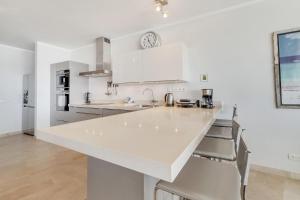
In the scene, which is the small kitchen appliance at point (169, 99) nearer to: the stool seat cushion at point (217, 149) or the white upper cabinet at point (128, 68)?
the white upper cabinet at point (128, 68)

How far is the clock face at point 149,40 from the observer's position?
312 centimetres

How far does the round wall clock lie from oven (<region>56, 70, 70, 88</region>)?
198 centimetres

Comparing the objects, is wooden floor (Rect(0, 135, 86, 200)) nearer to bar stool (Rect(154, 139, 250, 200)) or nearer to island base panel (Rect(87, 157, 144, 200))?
island base panel (Rect(87, 157, 144, 200))

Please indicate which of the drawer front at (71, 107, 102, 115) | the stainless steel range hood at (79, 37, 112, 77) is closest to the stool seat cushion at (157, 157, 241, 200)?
the drawer front at (71, 107, 102, 115)

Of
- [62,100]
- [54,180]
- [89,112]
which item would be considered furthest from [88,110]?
[54,180]

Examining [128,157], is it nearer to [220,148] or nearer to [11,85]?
[220,148]

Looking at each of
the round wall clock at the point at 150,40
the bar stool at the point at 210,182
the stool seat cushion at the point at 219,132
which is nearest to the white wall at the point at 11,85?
the round wall clock at the point at 150,40

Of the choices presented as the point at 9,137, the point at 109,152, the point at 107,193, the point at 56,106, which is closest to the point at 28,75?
the point at 56,106

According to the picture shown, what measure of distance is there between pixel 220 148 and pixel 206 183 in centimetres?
66

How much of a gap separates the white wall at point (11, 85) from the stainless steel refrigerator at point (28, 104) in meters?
0.16

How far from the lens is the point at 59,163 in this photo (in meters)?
2.55

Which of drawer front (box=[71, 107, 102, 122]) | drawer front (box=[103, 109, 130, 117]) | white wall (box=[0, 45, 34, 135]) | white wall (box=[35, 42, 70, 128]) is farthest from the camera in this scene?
white wall (box=[0, 45, 34, 135])

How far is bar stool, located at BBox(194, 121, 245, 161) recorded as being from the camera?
1284 millimetres

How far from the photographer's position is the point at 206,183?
0.83 meters
